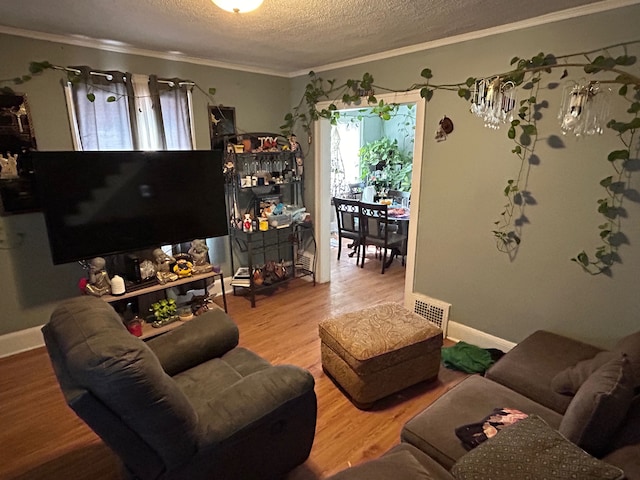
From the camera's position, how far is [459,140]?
2697 mm

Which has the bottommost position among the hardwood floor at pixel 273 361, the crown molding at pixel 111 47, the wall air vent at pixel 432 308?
the hardwood floor at pixel 273 361

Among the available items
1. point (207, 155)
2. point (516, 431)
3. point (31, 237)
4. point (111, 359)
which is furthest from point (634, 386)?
point (31, 237)

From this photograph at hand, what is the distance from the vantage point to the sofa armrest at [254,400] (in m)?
1.38

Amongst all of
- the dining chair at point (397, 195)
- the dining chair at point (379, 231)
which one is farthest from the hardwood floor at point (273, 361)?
the dining chair at point (397, 195)

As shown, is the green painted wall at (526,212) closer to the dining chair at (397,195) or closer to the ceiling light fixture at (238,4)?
the ceiling light fixture at (238,4)

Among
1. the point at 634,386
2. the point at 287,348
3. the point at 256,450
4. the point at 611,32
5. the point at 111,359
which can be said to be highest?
the point at 611,32

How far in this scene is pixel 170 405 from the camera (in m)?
1.19

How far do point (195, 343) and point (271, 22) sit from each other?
6.45 feet

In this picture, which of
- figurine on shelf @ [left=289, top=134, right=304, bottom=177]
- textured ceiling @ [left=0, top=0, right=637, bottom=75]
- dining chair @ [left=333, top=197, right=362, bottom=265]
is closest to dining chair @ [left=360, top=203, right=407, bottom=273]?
dining chair @ [left=333, top=197, right=362, bottom=265]

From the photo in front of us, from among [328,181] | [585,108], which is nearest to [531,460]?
[585,108]

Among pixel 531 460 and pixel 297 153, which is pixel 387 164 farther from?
pixel 531 460

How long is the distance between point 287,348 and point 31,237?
6.90 ft

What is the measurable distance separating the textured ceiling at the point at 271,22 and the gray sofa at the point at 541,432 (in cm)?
191

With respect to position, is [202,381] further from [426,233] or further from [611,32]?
[611,32]
